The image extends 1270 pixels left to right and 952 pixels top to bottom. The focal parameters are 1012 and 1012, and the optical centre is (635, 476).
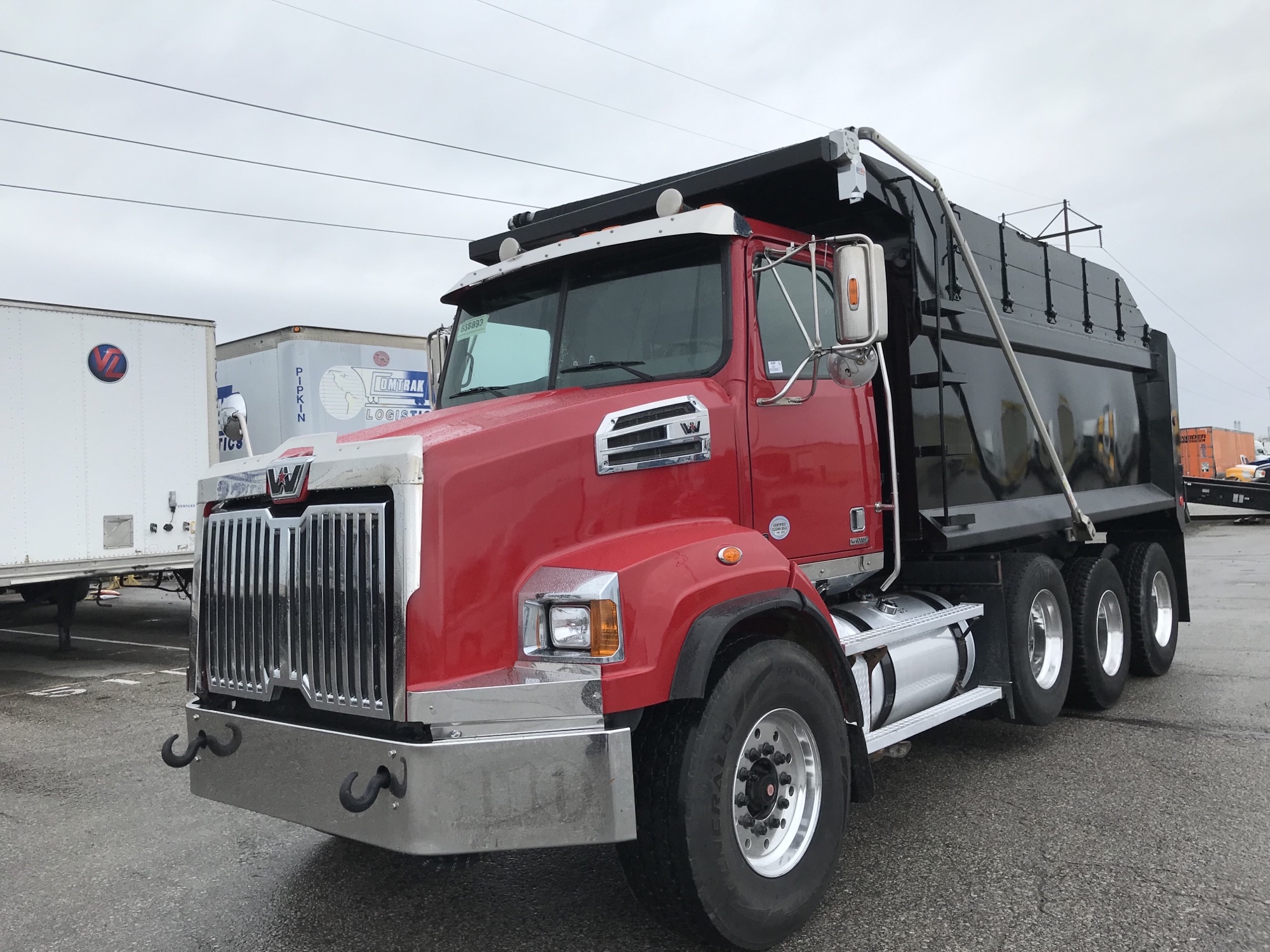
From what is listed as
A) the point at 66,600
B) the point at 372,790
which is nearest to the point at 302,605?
the point at 372,790

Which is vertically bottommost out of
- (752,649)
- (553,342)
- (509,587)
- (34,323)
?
(752,649)

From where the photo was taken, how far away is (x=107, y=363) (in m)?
10.4

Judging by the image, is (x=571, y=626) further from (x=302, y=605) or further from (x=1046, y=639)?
(x=1046, y=639)

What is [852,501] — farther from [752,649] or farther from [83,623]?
[83,623]

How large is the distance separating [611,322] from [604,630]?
1.65m

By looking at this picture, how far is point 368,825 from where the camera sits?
3.18 metres

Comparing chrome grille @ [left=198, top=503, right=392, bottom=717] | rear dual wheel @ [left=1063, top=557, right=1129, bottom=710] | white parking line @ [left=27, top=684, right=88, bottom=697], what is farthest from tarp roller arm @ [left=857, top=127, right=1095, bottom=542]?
white parking line @ [left=27, top=684, right=88, bottom=697]

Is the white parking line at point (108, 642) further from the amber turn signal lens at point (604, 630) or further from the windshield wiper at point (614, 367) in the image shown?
the amber turn signal lens at point (604, 630)

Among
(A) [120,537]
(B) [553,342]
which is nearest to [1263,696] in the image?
(B) [553,342]

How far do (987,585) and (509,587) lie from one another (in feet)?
11.7

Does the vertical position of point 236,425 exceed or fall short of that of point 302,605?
it exceeds it

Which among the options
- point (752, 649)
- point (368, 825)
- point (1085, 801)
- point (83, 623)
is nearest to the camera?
point (368, 825)

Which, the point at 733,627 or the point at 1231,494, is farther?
the point at 1231,494

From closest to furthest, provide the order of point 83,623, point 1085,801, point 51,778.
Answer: point 1085,801 < point 51,778 < point 83,623
